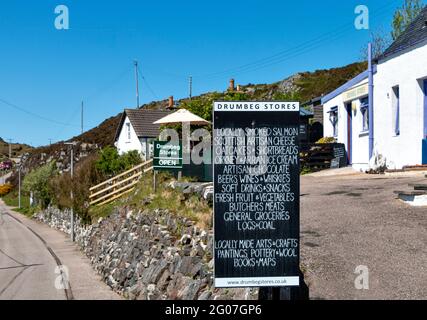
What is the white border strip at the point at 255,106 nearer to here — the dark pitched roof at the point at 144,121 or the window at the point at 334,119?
the window at the point at 334,119

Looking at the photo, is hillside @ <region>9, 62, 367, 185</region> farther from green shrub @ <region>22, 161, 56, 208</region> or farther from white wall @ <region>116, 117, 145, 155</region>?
green shrub @ <region>22, 161, 56, 208</region>

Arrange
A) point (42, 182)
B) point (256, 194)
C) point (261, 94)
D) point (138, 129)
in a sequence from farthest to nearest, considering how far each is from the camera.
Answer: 1. point (261, 94)
2. point (42, 182)
3. point (138, 129)
4. point (256, 194)

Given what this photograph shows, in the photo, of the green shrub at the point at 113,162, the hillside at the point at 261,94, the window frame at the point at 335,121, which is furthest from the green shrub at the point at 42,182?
the window frame at the point at 335,121

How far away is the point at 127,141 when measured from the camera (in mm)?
42594

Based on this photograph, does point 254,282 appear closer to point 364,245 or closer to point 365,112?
point 364,245

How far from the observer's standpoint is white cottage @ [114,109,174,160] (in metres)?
39.6

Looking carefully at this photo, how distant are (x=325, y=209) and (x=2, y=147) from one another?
182562 millimetres

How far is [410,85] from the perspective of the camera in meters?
17.4

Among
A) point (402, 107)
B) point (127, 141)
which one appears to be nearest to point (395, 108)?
point (402, 107)

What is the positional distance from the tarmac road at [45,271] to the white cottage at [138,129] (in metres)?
8.59

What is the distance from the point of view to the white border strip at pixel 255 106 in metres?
6.27

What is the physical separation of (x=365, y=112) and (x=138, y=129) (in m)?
21.9

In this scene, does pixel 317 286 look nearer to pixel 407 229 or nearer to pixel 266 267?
pixel 266 267

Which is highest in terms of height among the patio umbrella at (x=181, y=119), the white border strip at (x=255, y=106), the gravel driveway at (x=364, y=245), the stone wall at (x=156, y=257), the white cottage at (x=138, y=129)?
the white cottage at (x=138, y=129)
